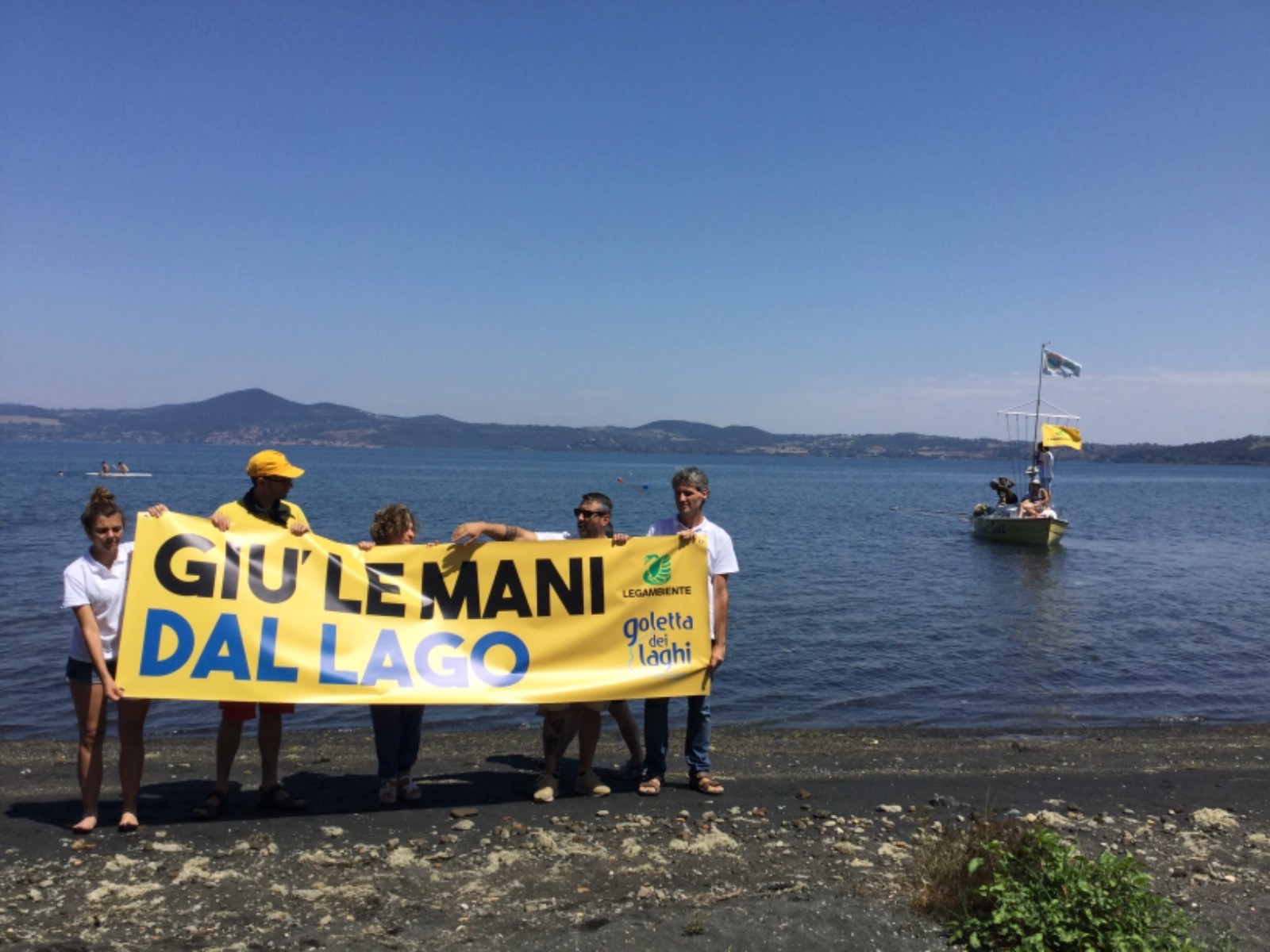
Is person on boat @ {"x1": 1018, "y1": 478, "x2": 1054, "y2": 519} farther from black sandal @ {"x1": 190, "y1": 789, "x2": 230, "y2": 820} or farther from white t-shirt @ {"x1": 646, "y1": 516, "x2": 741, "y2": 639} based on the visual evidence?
black sandal @ {"x1": 190, "y1": 789, "x2": 230, "y2": 820}

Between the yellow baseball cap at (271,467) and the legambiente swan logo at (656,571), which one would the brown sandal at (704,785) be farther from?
the yellow baseball cap at (271,467)

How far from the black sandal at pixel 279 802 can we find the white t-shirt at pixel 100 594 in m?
1.55

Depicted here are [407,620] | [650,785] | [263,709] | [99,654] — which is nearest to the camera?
[99,654]

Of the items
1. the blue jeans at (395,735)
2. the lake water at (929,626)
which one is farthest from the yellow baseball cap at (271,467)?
the lake water at (929,626)

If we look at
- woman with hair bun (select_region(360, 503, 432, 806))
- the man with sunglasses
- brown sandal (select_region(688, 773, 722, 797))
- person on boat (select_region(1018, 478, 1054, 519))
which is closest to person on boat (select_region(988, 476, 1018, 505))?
person on boat (select_region(1018, 478, 1054, 519))

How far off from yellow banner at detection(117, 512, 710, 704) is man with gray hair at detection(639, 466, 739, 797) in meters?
0.10

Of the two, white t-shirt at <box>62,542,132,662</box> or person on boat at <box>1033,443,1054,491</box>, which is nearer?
white t-shirt at <box>62,542,132,662</box>

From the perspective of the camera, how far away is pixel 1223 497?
9356 centimetres

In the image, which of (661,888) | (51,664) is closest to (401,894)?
(661,888)

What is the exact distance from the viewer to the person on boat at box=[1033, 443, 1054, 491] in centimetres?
3774

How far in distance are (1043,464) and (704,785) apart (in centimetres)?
3500

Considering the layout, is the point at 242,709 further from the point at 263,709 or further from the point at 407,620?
the point at 407,620

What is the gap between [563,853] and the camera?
6188 mm

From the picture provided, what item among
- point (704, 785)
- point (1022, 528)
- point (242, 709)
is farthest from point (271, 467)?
point (1022, 528)
